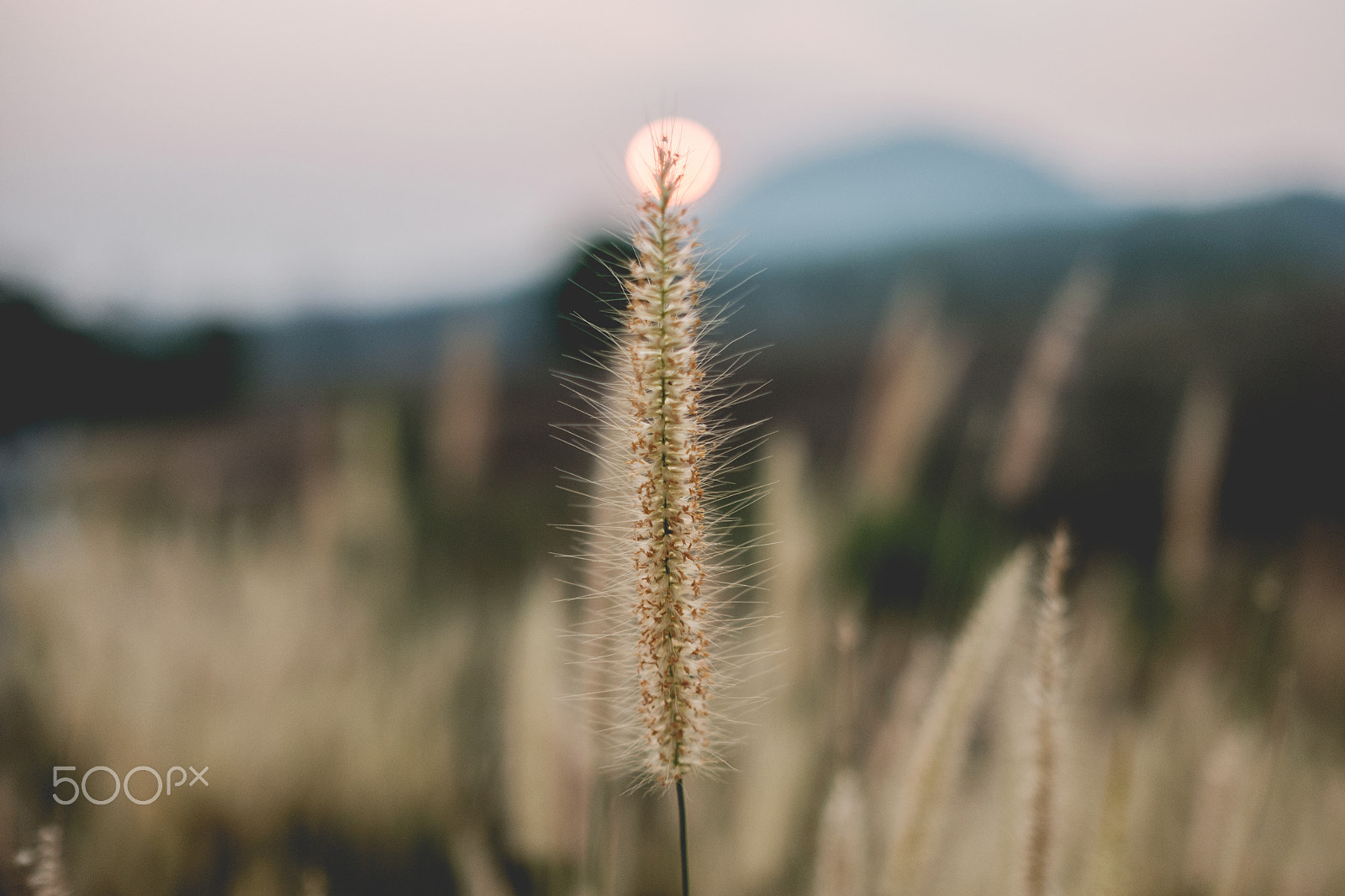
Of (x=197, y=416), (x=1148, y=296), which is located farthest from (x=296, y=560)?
(x=1148, y=296)

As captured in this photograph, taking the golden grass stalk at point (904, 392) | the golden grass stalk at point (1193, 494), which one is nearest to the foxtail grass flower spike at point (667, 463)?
the golden grass stalk at point (904, 392)

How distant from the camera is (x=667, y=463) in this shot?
2.62ft

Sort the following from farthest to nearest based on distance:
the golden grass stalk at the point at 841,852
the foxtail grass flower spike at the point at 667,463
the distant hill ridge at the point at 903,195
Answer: the distant hill ridge at the point at 903,195, the golden grass stalk at the point at 841,852, the foxtail grass flower spike at the point at 667,463

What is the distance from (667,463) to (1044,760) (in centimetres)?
71

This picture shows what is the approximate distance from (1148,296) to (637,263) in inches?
762

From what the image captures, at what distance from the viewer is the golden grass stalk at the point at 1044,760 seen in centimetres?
96

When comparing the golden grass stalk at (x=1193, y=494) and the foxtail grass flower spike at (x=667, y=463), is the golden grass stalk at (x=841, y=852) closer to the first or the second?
the foxtail grass flower spike at (x=667, y=463)

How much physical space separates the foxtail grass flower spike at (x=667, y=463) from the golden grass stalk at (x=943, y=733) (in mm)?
479

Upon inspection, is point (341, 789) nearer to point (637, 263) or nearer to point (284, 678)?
point (284, 678)

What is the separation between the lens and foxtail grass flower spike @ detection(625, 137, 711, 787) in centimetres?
79

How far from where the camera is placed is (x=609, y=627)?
4.59 feet

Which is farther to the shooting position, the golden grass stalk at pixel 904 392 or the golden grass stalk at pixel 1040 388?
the golden grass stalk at pixel 904 392

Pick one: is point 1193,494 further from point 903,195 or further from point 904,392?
point 903,195

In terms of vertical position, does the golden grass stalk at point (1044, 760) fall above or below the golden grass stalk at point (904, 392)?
below
